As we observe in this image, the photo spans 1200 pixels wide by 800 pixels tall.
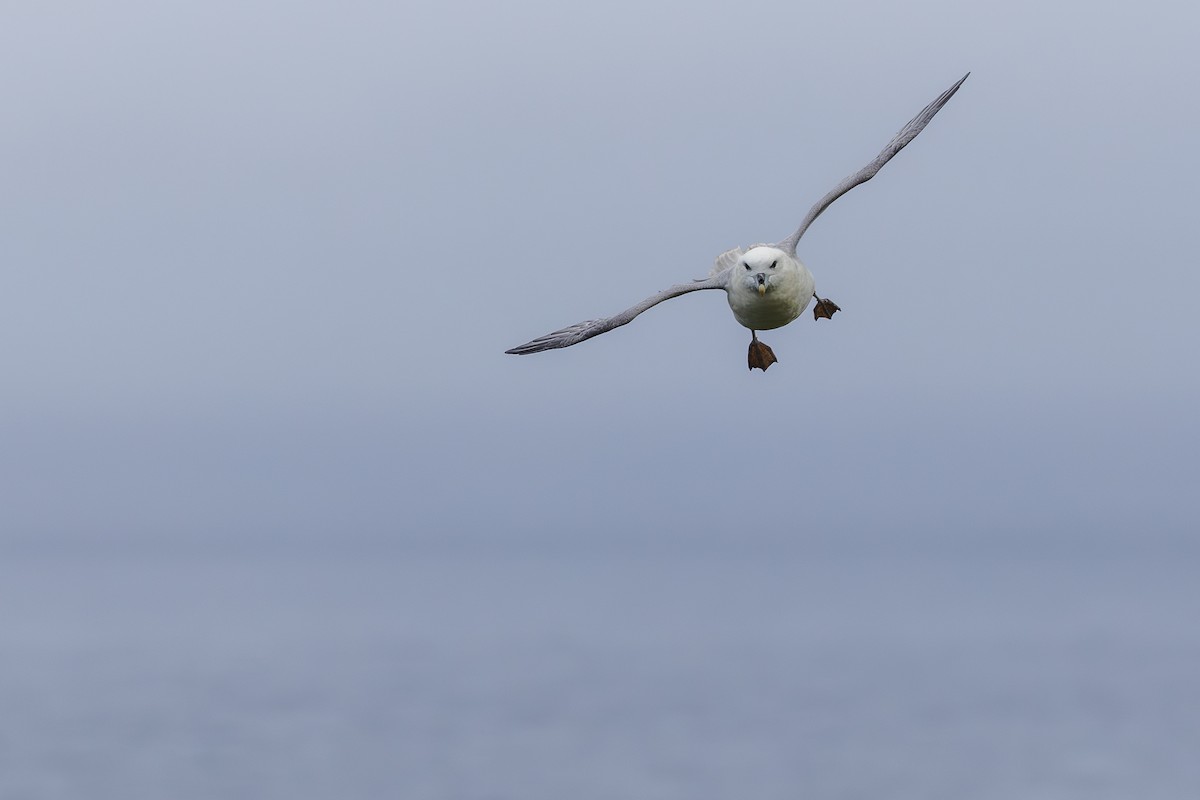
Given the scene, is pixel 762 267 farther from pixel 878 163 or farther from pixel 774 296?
pixel 878 163

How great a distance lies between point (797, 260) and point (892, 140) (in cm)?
345

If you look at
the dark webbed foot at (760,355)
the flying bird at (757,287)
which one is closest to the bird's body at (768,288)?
the flying bird at (757,287)

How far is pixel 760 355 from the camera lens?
85.0 ft

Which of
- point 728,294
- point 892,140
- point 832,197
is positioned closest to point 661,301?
point 728,294

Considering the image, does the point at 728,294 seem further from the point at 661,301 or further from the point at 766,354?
the point at 766,354

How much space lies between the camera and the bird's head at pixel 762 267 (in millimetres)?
21688

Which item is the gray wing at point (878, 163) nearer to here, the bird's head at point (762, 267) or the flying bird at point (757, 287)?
the flying bird at point (757, 287)

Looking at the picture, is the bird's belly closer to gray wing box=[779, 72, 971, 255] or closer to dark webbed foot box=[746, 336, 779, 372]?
gray wing box=[779, 72, 971, 255]

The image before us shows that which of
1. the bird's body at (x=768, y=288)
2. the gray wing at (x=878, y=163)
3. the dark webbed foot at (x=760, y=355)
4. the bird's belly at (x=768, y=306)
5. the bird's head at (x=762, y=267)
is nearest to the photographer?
the bird's head at (x=762, y=267)

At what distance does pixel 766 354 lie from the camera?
25938 millimetres

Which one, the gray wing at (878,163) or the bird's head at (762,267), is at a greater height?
the gray wing at (878,163)

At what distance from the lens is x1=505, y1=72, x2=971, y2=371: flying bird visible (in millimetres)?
21875

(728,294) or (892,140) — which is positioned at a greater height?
(892,140)

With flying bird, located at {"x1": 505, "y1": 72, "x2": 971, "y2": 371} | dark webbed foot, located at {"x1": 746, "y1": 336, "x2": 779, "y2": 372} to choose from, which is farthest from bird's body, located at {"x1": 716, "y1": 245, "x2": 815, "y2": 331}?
dark webbed foot, located at {"x1": 746, "y1": 336, "x2": 779, "y2": 372}
